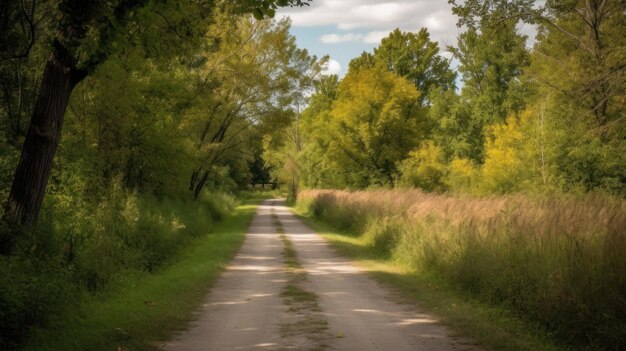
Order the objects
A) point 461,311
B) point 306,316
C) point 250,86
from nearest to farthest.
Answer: point 306,316
point 461,311
point 250,86

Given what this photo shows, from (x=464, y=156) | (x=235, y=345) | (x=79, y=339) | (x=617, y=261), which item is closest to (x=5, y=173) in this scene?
(x=79, y=339)

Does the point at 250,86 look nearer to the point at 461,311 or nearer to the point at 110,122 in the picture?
the point at 110,122

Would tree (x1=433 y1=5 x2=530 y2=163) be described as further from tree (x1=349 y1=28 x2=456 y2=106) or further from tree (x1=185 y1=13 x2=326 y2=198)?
tree (x1=185 y1=13 x2=326 y2=198)

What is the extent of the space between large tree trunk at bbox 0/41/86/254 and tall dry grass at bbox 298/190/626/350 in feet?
26.0

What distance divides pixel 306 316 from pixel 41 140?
505 centimetres

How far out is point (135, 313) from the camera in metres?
9.05

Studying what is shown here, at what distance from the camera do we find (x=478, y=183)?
31672 millimetres

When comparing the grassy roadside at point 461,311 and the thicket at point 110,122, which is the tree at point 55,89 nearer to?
the thicket at point 110,122

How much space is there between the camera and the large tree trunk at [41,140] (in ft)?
24.8

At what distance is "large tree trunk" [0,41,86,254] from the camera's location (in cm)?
757

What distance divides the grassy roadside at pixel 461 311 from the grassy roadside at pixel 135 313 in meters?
4.47

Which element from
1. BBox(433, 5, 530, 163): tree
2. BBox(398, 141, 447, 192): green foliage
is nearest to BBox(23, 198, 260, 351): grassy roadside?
BBox(398, 141, 447, 192): green foliage

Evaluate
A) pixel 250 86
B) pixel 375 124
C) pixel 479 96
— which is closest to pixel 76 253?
pixel 250 86

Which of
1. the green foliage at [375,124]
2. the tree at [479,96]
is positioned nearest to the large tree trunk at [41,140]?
the green foliage at [375,124]
